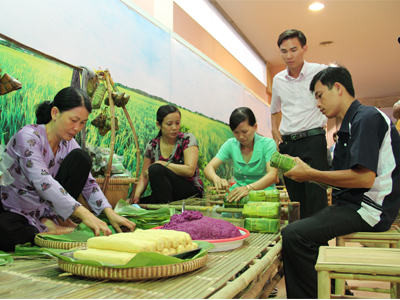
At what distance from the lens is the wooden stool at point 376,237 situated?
58.2 inches

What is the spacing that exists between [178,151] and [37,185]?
5.17ft

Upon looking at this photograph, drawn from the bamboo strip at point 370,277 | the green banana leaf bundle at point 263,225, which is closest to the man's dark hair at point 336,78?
the green banana leaf bundle at point 263,225

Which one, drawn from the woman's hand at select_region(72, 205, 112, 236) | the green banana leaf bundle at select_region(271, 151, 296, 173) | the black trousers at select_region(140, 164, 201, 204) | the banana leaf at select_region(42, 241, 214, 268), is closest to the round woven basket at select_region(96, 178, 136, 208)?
the black trousers at select_region(140, 164, 201, 204)

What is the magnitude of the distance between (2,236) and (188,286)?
1052mm

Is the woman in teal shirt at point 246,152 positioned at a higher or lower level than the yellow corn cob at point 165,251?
higher

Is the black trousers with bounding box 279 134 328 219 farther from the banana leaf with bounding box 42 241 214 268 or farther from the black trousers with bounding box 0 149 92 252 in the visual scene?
the banana leaf with bounding box 42 241 214 268

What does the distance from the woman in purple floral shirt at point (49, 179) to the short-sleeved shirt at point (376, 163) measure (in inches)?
42.8

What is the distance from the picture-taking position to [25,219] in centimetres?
160

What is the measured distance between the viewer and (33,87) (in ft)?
6.77

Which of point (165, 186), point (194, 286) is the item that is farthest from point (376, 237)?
point (165, 186)

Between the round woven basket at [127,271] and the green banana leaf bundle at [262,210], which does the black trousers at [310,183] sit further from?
the round woven basket at [127,271]

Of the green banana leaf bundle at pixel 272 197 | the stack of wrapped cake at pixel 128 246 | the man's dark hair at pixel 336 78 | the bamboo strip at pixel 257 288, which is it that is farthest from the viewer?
the green banana leaf bundle at pixel 272 197

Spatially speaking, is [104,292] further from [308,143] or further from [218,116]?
[218,116]

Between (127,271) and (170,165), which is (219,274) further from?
(170,165)
